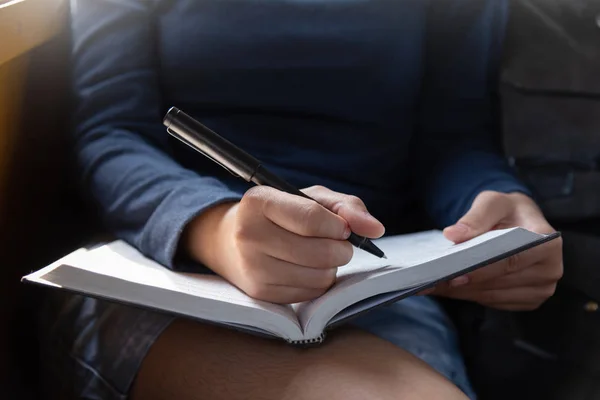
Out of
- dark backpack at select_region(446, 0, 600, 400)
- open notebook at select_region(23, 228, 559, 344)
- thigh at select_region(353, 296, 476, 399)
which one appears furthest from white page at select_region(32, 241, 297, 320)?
dark backpack at select_region(446, 0, 600, 400)

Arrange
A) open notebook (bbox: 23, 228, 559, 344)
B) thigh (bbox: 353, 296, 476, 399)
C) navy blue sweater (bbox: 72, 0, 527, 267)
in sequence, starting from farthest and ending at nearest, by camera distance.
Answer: navy blue sweater (bbox: 72, 0, 527, 267) → thigh (bbox: 353, 296, 476, 399) → open notebook (bbox: 23, 228, 559, 344)

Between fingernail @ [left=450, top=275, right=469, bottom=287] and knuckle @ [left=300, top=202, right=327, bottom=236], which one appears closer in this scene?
knuckle @ [left=300, top=202, right=327, bottom=236]

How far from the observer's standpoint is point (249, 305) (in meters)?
0.51

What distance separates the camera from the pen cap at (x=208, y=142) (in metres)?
0.54

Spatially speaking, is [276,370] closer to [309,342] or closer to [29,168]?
[309,342]

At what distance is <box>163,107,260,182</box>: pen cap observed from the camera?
21.4 inches

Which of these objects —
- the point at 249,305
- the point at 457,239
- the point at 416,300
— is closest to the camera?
the point at 249,305

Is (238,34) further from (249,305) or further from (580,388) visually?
(580,388)

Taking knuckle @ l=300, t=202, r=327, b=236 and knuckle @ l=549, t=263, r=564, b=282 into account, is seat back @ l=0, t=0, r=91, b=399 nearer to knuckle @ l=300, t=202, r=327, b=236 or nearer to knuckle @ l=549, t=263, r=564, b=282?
knuckle @ l=300, t=202, r=327, b=236

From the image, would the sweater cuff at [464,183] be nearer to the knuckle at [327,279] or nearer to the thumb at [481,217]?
the thumb at [481,217]

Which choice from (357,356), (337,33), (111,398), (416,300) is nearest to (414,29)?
(337,33)

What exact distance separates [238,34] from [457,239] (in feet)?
1.12

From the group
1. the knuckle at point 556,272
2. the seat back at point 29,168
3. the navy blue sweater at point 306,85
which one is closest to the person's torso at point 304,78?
the navy blue sweater at point 306,85

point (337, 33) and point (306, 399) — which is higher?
point (337, 33)
